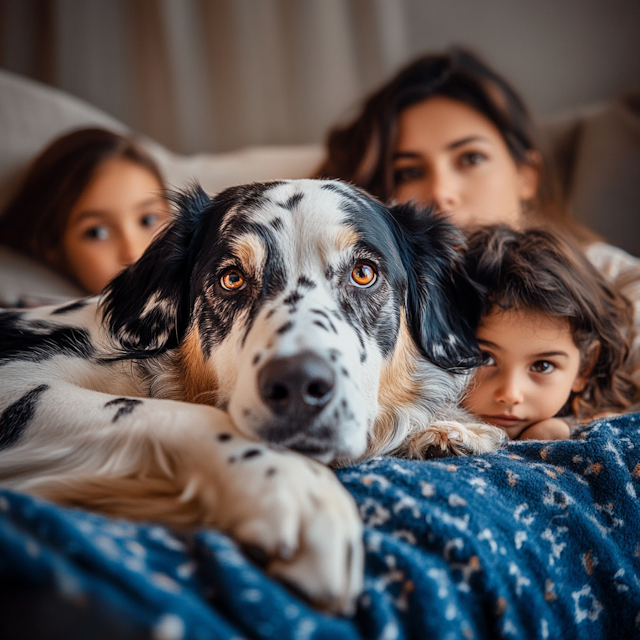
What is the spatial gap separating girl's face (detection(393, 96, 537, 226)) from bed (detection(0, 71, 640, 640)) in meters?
1.66

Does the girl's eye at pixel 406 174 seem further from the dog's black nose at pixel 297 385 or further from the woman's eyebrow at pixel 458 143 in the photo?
the dog's black nose at pixel 297 385

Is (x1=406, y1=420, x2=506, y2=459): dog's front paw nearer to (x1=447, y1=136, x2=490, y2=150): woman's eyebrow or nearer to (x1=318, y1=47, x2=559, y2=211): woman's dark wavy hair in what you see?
(x1=318, y1=47, x2=559, y2=211): woman's dark wavy hair

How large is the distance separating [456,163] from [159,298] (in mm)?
1932

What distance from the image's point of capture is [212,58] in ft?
16.7

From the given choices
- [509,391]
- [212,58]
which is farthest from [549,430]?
[212,58]

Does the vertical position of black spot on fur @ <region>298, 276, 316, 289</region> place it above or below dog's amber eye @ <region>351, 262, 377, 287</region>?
above

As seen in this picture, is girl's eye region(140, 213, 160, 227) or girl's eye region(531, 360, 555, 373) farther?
girl's eye region(140, 213, 160, 227)

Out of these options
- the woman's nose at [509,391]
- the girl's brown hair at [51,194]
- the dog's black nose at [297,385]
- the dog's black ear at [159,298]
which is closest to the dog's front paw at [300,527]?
the dog's black nose at [297,385]

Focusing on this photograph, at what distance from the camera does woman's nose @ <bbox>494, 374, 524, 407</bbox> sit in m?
1.63

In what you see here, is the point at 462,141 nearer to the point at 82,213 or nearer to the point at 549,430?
the point at 549,430

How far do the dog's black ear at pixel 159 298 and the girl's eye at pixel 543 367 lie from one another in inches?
45.5

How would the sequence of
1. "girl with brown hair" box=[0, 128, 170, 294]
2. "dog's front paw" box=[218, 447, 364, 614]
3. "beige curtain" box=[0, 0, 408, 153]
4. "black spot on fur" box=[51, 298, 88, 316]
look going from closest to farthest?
"dog's front paw" box=[218, 447, 364, 614] → "black spot on fur" box=[51, 298, 88, 316] → "girl with brown hair" box=[0, 128, 170, 294] → "beige curtain" box=[0, 0, 408, 153]

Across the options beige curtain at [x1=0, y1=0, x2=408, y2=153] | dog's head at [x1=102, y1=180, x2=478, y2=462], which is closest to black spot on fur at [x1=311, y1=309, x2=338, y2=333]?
dog's head at [x1=102, y1=180, x2=478, y2=462]

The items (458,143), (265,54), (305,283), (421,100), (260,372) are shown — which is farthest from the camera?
(265,54)
